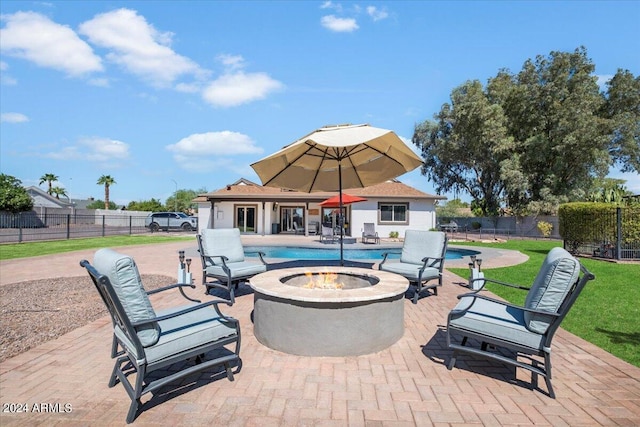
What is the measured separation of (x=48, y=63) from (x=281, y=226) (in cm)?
1740

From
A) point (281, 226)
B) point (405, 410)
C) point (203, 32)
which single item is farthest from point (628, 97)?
point (405, 410)

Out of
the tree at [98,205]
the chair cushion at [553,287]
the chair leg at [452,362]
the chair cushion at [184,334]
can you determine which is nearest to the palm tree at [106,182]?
the tree at [98,205]

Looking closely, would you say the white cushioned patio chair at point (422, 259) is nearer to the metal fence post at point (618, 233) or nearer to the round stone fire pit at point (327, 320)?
the round stone fire pit at point (327, 320)

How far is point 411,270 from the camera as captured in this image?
6266mm

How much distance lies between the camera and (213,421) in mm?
2482

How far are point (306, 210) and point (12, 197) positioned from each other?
101 ft

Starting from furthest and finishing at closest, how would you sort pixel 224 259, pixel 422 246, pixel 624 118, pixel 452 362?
1. pixel 624 118
2. pixel 422 246
3. pixel 224 259
4. pixel 452 362

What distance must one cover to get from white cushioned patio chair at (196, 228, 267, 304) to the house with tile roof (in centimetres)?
1587

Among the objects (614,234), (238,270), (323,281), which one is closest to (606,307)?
(323,281)

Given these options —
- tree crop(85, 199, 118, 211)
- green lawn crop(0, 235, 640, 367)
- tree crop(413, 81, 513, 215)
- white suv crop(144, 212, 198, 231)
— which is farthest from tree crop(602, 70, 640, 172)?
tree crop(85, 199, 118, 211)

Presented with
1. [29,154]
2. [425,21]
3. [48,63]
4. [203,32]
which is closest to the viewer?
[425,21]

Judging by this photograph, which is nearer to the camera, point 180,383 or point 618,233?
point 180,383

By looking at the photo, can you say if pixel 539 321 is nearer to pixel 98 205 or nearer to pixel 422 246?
pixel 422 246

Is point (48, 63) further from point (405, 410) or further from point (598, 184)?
point (598, 184)
